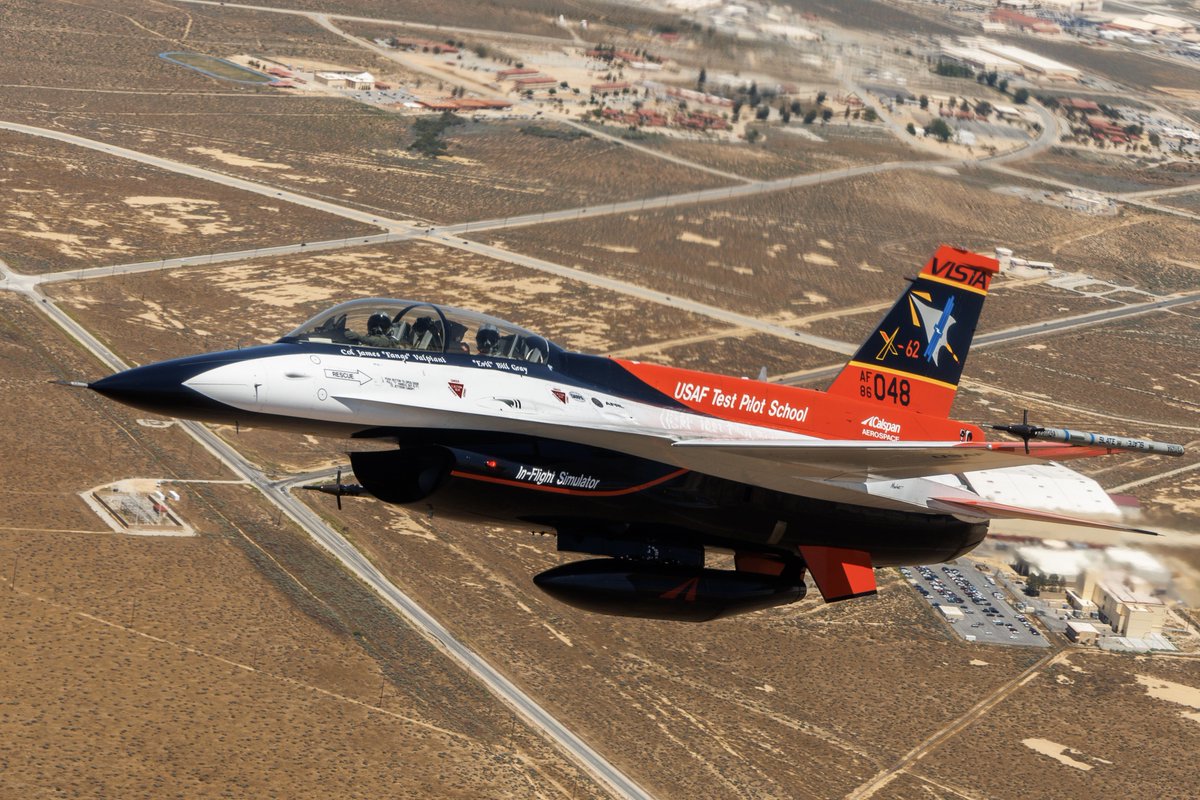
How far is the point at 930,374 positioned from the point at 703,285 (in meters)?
62.3

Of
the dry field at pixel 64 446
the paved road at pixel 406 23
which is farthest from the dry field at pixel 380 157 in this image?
the dry field at pixel 64 446

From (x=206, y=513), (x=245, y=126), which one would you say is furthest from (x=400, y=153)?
(x=206, y=513)

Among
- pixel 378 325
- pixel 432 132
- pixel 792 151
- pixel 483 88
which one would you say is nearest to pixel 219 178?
pixel 432 132

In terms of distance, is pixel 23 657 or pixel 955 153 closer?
pixel 23 657

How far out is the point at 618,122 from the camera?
5428 inches

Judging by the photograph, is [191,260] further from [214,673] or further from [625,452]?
[625,452]

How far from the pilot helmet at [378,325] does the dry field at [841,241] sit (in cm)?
6608

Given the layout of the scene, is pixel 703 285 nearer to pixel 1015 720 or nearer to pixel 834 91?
pixel 834 91

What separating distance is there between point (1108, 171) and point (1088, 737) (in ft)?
369

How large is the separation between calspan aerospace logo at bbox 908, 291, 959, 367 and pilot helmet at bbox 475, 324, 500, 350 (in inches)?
500

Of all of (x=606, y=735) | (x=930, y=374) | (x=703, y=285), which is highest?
(x=930, y=374)

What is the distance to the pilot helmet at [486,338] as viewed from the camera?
3350 centimetres

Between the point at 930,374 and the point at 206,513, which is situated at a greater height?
the point at 930,374

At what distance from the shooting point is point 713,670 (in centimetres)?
5175
